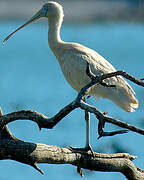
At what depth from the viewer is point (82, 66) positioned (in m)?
8.56

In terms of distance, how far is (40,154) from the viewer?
19.9 ft

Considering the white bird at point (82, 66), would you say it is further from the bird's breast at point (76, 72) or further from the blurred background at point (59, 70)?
the blurred background at point (59, 70)

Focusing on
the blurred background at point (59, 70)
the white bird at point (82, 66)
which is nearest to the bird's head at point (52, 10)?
the white bird at point (82, 66)

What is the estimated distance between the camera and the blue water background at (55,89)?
13.2 metres

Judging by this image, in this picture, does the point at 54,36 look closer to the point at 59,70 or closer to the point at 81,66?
the point at 81,66

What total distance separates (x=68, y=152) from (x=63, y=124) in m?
11.9

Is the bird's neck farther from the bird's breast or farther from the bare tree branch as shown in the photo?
the bare tree branch

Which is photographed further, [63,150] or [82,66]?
[82,66]

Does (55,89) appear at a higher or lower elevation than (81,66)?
higher

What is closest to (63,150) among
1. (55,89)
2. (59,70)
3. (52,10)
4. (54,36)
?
(54,36)

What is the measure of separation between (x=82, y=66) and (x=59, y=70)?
62.6 ft

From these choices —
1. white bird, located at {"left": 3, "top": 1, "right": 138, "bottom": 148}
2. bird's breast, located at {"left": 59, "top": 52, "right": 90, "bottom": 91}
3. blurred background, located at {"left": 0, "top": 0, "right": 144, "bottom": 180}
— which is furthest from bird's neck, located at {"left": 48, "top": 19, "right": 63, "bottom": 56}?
blurred background, located at {"left": 0, "top": 0, "right": 144, "bottom": 180}

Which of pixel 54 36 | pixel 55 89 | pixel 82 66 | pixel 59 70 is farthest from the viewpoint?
pixel 59 70

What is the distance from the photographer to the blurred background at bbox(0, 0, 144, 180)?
1358 centimetres
